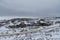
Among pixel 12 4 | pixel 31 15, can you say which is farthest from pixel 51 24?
pixel 12 4

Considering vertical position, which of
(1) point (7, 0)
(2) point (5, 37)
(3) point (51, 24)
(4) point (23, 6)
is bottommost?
(2) point (5, 37)

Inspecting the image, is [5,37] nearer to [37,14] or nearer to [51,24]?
[37,14]

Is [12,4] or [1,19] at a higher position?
[12,4]

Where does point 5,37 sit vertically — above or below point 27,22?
below

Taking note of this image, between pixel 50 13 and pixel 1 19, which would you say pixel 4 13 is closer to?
pixel 1 19

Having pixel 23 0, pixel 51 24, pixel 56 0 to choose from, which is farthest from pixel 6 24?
pixel 56 0

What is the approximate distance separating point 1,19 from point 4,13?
3.8 inches

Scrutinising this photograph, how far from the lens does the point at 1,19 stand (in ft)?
5.33

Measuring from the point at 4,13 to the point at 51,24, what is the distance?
2.27 ft

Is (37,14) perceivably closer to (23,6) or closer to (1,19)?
(23,6)

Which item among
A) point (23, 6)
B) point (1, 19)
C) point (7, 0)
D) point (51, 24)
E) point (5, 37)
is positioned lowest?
point (5, 37)

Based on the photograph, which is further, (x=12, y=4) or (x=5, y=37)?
(x=12, y=4)

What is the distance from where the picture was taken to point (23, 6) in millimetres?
1666

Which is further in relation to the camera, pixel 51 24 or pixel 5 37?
pixel 51 24
